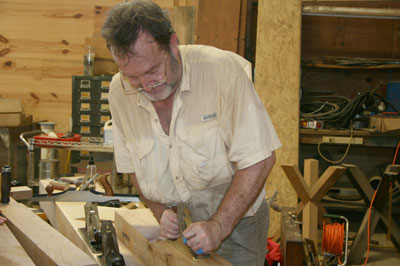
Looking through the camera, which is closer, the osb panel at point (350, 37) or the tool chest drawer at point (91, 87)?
the tool chest drawer at point (91, 87)

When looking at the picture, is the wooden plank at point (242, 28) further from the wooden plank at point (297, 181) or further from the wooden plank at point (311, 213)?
the wooden plank at point (297, 181)

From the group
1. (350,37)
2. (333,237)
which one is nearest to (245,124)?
(333,237)

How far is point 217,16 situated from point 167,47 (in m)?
3.22

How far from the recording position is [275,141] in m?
1.71

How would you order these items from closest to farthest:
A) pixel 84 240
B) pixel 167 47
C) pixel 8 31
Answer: pixel 167 47, pixel 84 240, pixel 8 31

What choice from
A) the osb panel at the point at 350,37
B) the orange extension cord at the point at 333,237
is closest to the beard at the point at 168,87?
the orange extension cord at the point at 333,237

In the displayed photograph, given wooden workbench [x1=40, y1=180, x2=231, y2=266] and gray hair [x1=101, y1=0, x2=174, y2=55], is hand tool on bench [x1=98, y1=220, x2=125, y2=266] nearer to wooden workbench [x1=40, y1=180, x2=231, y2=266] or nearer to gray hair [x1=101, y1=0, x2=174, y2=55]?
wooden workbench [x1=40, y1=180, x2=231, y2=266]

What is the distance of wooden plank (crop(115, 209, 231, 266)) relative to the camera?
1.48m

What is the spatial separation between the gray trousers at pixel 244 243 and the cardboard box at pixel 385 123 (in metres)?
2.58

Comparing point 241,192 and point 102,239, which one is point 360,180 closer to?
point 241,192

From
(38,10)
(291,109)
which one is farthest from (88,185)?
(38,10)

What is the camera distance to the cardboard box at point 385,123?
414cm

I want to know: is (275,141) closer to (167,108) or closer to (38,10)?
(167,108)

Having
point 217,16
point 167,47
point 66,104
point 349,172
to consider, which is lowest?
point 349,172
